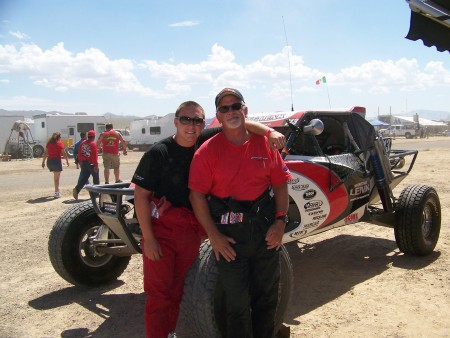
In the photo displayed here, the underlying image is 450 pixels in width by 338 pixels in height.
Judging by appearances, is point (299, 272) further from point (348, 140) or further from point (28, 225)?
point (28, 225)

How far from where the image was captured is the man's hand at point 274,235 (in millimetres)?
2770

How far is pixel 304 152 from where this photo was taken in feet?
17.3

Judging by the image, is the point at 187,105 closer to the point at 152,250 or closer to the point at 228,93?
the point at 228,93

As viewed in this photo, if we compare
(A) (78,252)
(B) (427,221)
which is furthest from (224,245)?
(B) (427,221)

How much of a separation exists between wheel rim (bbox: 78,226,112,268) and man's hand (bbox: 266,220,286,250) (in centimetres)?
249

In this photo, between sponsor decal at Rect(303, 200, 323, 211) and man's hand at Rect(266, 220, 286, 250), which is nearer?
man's hand at Rect(266, 220, 286, 250)

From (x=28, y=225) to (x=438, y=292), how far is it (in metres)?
6.36

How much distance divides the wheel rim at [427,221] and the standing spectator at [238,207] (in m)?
3.64

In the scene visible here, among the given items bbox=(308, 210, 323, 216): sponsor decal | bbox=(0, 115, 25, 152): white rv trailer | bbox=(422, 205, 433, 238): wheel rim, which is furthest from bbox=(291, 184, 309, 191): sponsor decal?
bbox=(0, 115, 25, 152): white rv trailer

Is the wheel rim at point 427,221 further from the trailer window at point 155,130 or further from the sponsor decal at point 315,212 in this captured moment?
the trailer window at point 155,130

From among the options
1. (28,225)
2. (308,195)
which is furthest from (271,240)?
(28,225)

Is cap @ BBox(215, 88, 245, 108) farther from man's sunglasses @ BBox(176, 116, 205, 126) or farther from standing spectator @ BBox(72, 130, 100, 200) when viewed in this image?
standing spectator @ BBox(72, 130, 100, 200)

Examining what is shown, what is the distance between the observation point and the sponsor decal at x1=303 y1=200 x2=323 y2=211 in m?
4.49

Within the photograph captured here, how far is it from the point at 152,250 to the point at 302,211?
76.4 inches
